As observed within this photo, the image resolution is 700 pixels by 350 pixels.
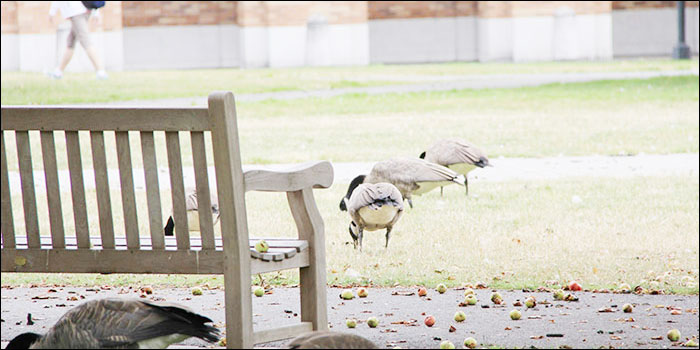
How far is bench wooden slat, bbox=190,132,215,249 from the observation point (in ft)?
14.2

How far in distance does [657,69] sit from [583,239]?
61.9 ft

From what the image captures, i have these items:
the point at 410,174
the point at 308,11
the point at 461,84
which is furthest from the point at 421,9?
the point at 410,174

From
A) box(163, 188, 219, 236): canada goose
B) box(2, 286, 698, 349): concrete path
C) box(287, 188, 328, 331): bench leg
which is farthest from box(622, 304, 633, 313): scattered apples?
box(163, 188, 219, 236): canada goose

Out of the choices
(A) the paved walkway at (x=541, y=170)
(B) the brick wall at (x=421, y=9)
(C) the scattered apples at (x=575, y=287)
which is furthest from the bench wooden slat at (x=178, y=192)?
(B) the brick wall at (x=421, y=9)

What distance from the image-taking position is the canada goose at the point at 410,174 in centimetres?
826

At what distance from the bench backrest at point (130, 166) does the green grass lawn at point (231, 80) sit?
42.3 ft

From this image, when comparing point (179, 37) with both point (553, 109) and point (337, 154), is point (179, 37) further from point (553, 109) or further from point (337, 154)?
point (337, 154)

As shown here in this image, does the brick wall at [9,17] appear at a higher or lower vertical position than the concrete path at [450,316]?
higher

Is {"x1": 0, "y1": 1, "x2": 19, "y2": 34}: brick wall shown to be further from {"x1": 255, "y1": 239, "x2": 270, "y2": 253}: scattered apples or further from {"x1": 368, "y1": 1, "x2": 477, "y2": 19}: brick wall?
{"x1": 255, "y1": 239, "x2": 270, "y2": 253}: scattered apples

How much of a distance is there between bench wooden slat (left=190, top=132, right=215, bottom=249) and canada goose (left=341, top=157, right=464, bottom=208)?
13.0 feet

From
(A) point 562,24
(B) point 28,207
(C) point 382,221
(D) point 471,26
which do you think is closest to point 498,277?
(C) point 382,221

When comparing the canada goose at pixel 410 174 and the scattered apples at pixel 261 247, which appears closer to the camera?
the scattered apples at pixel 261 247

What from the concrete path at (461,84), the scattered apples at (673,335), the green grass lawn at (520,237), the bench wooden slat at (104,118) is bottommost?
the green grass lawn at (520,237)

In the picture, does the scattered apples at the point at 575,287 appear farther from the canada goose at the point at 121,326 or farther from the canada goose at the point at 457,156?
the canada goose at the point at 457,156
